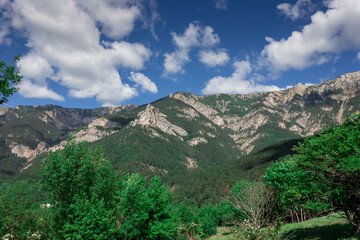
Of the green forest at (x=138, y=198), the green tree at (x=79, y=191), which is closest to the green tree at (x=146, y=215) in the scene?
the green forest at (x=138, y=198)

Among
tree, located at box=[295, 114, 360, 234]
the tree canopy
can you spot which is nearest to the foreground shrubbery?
the tree canopy

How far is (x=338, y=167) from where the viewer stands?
47.9 feet

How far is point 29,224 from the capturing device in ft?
88.6

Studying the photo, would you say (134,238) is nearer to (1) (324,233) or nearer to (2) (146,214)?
(2) (146,214)

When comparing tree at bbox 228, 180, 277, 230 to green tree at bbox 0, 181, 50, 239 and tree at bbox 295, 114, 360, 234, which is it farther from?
green tree at bbox 0, 181, 50, 239

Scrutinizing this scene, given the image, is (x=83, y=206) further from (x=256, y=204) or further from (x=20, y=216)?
(x=256, y=204)

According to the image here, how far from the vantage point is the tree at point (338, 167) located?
14414mm

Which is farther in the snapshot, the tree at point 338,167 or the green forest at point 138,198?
the green forest at point 138,198

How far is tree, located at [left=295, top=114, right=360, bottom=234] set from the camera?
47.3 ft

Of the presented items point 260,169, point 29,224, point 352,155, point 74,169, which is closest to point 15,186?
point 29,224

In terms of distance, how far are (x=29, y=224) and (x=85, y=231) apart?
504 inches

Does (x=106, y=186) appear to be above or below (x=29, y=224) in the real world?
above

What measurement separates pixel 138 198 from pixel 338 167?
2399cm

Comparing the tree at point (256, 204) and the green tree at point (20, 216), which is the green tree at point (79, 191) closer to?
the green tree at point (20, 216)
